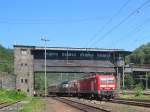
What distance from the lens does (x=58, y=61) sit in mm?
90062

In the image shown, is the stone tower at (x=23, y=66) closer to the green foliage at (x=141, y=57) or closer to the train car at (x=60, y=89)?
the train car at (x=60, y=89)

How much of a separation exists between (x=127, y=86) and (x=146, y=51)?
141ft

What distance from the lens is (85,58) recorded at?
300 ft

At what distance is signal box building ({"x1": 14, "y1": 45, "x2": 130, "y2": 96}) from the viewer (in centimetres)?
9050

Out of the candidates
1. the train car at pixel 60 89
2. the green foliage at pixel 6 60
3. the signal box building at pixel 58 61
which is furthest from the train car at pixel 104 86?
the green foliage at pixel 6 60

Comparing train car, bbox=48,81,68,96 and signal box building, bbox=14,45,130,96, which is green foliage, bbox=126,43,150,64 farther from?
signal box building, bbox=14,45,130,96

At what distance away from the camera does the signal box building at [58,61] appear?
90500 millimetres

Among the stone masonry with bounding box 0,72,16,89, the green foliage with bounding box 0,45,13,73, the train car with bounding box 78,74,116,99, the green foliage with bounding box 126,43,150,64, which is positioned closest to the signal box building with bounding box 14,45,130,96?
the stone masonry with bounding box 0,72,16,89

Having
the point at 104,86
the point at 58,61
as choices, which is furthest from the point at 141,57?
the point at 104,86

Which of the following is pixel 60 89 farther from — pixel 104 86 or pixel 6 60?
pixel 6 60

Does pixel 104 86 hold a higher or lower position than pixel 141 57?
lower

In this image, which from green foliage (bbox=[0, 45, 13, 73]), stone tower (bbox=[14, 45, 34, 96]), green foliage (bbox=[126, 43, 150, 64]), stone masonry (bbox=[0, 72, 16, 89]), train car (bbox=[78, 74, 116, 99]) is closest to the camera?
train car (bbox=[78, 74, 116, 99])

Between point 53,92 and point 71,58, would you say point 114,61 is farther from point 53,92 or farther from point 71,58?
point 53,92

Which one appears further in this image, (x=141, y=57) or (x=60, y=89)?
(x=141, y=57)
